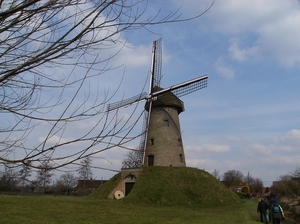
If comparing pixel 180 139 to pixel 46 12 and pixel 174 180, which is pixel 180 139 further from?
pixel 46 12

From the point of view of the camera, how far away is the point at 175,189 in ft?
86.7

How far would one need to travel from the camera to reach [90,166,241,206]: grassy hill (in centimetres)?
2500

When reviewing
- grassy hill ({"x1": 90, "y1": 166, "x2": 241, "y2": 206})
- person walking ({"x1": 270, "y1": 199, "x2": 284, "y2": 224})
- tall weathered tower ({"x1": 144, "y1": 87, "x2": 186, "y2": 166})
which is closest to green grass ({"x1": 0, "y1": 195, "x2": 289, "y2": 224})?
grassy hill ({"x1": 90, "y1": 166, "x2": 241, "y2": 206})

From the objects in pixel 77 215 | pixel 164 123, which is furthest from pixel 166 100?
pixel 77 215

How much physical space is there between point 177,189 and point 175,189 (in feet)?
0.70

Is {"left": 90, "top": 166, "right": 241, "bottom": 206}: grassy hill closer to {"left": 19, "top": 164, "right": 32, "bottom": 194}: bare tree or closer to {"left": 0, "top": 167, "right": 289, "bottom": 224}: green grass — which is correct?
{"left": 0, "top": 167, "right": 289, "bottom": 224}: green grass

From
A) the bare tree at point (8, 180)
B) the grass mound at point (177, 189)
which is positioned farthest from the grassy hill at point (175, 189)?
the bare tree at point (8, 180)

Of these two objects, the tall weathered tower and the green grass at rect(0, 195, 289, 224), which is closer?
the green grass at rect(0, 195, 289, 224)

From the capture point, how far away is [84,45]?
415cm

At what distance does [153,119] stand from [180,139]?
374 cm

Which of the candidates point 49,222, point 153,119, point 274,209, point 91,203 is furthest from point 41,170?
point 153,119

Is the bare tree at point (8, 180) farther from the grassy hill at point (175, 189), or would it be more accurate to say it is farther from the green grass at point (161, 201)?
the grassy hill at point (175, 189)

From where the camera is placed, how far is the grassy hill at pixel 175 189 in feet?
82.0

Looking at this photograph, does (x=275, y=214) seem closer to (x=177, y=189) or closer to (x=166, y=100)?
(x=177, y=189)
